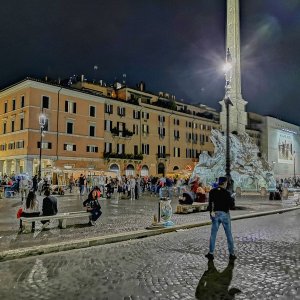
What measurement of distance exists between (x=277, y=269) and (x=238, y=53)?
2910 cm

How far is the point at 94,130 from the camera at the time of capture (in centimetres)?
4744

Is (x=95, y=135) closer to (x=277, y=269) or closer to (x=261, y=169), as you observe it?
(x=261, y=169)

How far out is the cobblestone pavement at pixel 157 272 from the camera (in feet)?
15.9

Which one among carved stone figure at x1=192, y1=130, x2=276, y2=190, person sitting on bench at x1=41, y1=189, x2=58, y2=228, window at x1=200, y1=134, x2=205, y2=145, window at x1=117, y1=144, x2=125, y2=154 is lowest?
person sitting on bench at x1=41, y1=189, x2=58, y2=228

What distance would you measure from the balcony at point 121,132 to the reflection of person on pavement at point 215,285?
44.3 meters

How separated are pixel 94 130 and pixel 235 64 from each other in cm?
2226

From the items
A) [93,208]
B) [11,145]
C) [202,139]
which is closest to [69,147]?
[11,145]

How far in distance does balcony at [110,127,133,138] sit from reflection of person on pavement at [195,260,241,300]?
44.3 m

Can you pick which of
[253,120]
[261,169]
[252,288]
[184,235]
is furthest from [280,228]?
[253,120]

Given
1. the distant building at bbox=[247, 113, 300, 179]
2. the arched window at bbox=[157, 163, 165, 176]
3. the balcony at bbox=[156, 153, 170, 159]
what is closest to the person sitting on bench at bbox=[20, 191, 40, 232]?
the balcony at bbox=[156, 153, 170, 159]

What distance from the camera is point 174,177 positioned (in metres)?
45.6

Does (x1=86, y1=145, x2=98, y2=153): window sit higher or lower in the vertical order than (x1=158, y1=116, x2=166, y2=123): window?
lower

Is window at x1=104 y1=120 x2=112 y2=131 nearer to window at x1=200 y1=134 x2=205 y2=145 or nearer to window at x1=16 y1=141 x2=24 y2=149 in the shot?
window at x1=16 y1=141 x2=24 y2=149

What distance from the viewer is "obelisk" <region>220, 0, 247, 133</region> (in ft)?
105
